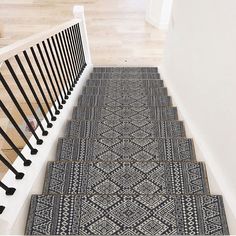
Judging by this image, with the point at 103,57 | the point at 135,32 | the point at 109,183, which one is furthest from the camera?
the point at 135,32

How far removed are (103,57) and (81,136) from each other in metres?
2.68

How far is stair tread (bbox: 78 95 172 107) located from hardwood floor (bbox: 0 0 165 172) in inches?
61.4

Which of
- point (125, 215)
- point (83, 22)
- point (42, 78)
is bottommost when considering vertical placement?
point (125, 215)

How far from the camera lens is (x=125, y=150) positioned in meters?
1.75

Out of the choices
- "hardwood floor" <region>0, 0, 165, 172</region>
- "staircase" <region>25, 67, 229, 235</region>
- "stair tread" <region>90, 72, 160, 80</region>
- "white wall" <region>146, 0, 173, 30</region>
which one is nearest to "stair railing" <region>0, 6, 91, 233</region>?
"staircase" <region>25, 67, 229, 235</region>

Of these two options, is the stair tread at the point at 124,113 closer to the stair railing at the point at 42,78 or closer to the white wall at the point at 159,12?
the stair railing at the point at 42,78

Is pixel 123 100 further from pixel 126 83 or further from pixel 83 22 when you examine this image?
pixel 83 22

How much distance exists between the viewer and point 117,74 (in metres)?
3.78

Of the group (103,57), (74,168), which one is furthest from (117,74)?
(74,168)

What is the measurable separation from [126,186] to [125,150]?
14.9 inches

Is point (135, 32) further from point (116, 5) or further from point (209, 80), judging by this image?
point (209, 80)

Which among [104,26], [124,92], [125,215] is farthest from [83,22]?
[125,215]

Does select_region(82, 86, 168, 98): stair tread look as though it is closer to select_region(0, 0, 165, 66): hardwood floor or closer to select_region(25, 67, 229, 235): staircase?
select_region(25, 67, 229, 235): staircase

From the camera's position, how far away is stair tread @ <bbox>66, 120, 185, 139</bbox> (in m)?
2.02
